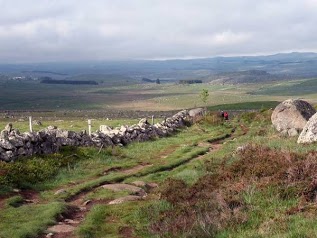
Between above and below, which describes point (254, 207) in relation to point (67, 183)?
above

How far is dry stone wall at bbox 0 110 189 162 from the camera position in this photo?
25.7 meters

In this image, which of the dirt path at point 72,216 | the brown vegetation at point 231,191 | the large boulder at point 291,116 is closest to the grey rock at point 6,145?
the dirt path at point 72,216

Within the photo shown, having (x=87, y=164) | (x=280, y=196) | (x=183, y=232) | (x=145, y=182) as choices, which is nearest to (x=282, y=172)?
(x=280, y=196)

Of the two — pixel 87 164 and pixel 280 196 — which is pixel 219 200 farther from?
pixel 87 164

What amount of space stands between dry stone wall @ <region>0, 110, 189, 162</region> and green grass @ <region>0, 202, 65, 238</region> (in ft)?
25.4

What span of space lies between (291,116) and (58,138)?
21.0 m

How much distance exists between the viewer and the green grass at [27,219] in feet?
47.5

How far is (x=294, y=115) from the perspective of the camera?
40.8 meters

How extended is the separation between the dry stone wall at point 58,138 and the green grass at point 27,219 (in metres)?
7.74

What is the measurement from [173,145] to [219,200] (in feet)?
75.2

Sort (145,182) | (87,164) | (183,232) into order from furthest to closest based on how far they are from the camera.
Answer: (87,164) → (145,182) → (183,232)

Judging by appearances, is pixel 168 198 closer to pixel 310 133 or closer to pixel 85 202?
pixel 85 202

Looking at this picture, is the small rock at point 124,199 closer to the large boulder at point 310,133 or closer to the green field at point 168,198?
the green field at point 168,198

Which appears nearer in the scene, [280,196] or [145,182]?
[280,196]
